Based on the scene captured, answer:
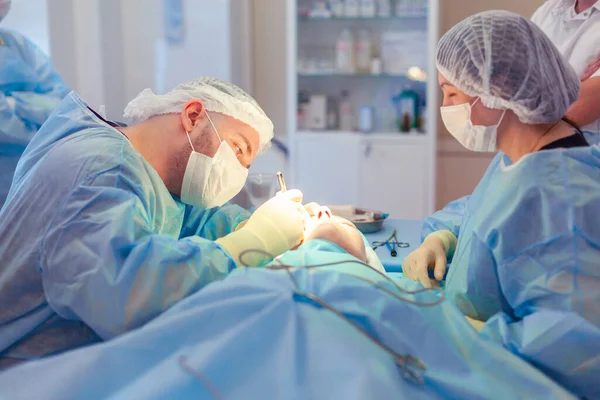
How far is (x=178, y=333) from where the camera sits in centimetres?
105

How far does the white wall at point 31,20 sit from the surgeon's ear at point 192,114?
7.91 ft

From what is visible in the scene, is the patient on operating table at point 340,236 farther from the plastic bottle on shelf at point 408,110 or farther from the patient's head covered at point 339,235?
the plastic bottle on shelf at point 408,110

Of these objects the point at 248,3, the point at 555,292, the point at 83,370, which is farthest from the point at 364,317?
the point at 248,3

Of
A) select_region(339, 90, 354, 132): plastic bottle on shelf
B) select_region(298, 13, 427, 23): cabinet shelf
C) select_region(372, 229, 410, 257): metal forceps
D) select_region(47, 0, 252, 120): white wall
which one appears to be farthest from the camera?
select_region(339, 90, 354, 132): plastic bottle on shelf

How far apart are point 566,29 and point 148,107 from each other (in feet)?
5.45

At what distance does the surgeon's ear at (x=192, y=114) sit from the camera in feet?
5.18

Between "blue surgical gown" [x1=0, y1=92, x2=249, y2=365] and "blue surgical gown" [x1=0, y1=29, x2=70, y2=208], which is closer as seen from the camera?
"blue surgical gown" [x1=0, y1=92, x2=249, y2=365]

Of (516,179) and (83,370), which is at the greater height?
(516,179)

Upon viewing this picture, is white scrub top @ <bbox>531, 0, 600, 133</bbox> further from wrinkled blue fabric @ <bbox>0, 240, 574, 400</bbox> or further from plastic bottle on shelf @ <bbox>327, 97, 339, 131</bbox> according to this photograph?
plastic bottle on shelf @ <bbox>327, 97, 339, 131</bbox>

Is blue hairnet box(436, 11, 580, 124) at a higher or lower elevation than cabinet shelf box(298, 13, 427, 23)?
lower

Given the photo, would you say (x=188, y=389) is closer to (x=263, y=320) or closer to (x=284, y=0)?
(x=263, y=320)

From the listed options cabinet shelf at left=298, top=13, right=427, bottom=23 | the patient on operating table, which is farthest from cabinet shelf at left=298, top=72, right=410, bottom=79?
the patient on operating table

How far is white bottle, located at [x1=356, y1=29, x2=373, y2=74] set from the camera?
423 centimetres

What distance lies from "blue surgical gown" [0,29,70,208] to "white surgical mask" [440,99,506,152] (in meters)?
1.80
